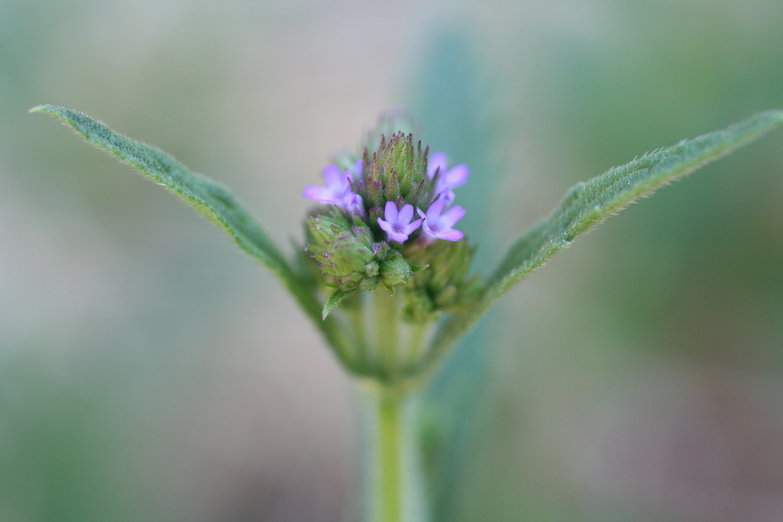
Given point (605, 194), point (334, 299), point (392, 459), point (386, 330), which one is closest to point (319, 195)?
point (334, 299)

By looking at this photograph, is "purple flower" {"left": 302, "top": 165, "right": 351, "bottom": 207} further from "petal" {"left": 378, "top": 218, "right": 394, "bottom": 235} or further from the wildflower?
"petal" {"left": 378, "top": 218, "right": 394, "bottom": 235}

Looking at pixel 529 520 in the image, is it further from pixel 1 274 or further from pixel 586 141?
pixel 1 274

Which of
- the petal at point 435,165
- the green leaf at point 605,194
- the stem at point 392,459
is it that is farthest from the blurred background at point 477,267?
the green leaf at point 605,194

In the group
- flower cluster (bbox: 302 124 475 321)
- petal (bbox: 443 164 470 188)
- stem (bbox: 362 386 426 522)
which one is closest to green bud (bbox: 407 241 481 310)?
flower cluster (bbox: 302 124 475 321)

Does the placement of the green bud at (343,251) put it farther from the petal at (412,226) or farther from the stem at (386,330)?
the stem at (386,330)

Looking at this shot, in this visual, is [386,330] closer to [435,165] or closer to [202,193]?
[435,165]
